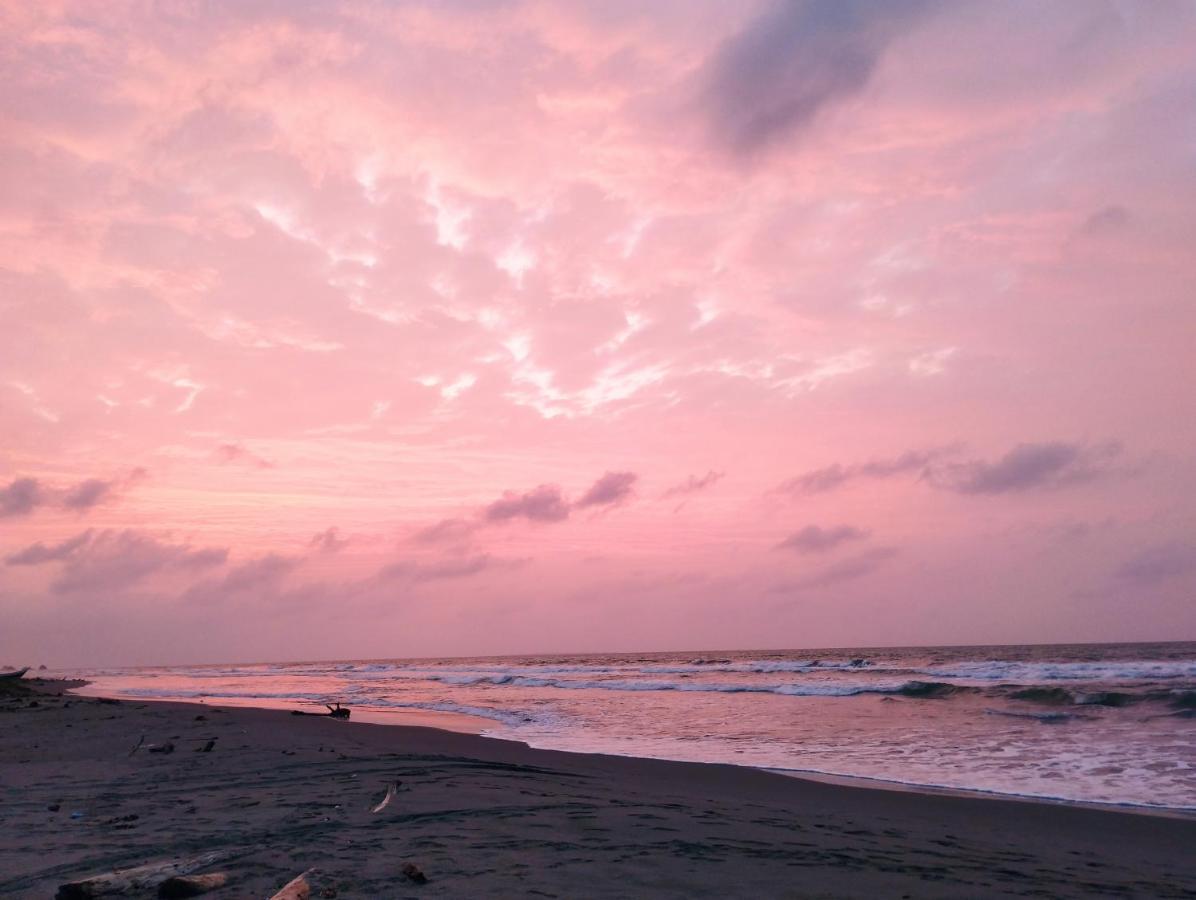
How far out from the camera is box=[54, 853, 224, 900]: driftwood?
5.29 meters

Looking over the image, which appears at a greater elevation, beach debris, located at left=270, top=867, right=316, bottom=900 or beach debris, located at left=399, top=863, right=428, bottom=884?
beach debris, located at left=270, top=867, right=316, bottom=900

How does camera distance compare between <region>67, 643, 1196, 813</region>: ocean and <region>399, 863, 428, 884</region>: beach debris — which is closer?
<region>399, 863, 428, 884</region>: beach debris

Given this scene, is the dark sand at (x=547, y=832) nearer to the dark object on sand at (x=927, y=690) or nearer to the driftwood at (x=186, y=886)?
the driftwood at (x=186, y=886)

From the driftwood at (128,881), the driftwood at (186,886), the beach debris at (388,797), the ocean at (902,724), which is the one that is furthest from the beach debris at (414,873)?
the ocean at (902,724)

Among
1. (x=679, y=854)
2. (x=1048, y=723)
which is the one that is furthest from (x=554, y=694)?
(x=679, y=854)

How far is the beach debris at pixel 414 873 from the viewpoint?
587 cm

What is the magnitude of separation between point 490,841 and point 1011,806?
7301mm

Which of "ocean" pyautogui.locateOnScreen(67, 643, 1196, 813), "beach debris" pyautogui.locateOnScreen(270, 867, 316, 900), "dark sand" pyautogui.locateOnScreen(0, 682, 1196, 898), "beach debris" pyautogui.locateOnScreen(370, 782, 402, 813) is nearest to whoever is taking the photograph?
"beach debris" pyautogui.locateOnScreen(270, 867, 316, 900)

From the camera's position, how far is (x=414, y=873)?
233 inches

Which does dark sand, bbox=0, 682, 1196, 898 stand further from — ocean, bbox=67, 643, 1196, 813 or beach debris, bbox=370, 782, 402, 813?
ocean, bbox=67, 643, 1196, 813

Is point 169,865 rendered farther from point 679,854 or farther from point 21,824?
point 679,854

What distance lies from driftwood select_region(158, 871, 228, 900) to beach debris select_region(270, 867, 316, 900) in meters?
0.52

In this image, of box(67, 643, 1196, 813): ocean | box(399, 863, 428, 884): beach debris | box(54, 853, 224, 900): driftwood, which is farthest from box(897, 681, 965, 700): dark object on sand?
box(54, 853, 224, 900): driftwood

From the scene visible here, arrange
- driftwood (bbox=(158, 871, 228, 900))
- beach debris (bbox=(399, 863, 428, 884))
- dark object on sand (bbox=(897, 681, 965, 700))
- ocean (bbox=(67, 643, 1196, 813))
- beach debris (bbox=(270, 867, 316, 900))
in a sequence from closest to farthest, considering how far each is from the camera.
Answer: beach debris (bbox=(270, 867, 316, 900))
driftwood (bbox=(158, 871, 228, 900))
beach debris (bbox=(399, 863, 428, 884))
ocean (bbox=(67, 643, 1196, 813))
dark object on sand (bbox=(897, 681, 965, 700))
